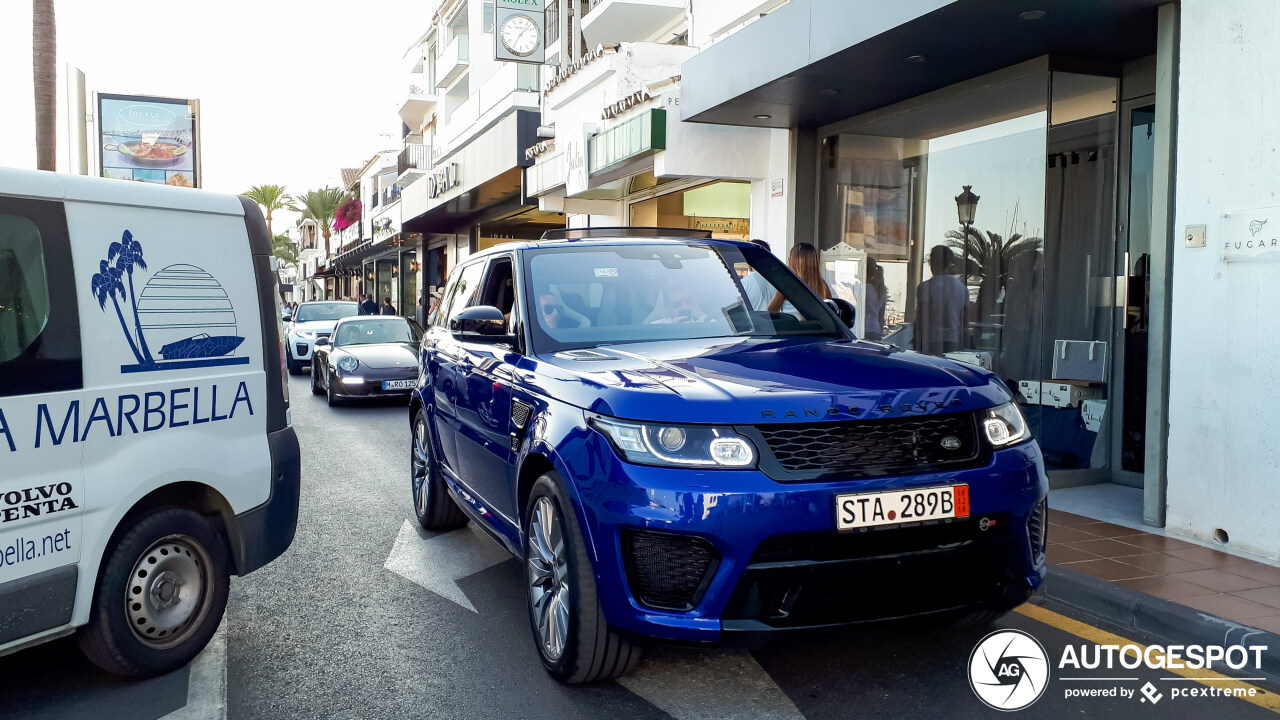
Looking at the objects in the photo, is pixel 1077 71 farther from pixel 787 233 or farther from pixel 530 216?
pixel 530 216

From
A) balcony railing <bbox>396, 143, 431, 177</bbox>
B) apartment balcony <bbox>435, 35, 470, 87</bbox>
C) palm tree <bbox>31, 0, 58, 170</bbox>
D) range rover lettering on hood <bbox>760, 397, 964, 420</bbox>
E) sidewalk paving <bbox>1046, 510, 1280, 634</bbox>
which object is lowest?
sidewalk paving <bbox>1046, 510, 1280, 634</bbox>

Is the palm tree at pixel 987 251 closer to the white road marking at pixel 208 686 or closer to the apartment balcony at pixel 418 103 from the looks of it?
the white road marking at pixel 208 686

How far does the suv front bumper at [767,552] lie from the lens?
3.05 m

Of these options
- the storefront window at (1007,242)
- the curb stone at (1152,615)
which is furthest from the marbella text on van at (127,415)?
the storefront window at (1007,242)

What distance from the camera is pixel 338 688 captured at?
12.0ft

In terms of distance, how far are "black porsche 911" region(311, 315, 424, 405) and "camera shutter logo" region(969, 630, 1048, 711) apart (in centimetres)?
1004

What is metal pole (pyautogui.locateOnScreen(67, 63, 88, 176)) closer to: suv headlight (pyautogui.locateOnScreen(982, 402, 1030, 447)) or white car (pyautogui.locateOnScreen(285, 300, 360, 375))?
white car (pyautogui.locateOnScreen(285, 300, 360, 375))

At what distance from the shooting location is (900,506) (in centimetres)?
314

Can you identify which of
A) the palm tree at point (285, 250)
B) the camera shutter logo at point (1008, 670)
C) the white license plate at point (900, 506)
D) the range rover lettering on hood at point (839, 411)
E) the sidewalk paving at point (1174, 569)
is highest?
the palm tree at point (285, 250)

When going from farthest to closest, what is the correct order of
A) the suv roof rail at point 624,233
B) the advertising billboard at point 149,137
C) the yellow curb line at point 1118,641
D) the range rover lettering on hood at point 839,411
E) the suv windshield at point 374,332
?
the advertising billboard at point 149,137, the suv windshield at point 374,332, the suv roof rail at point 624,233, the yellow curb line at point 1118,641, the range rover lettering on hood at point 839,411

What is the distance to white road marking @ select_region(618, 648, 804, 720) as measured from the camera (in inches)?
133

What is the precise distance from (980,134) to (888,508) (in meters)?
6.90

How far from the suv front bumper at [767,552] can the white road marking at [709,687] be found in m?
0.35

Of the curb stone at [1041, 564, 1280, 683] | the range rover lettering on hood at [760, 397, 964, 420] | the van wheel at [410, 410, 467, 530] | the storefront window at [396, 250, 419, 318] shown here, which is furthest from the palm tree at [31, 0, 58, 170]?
the storefront window at [396, 250, 419, 318]
